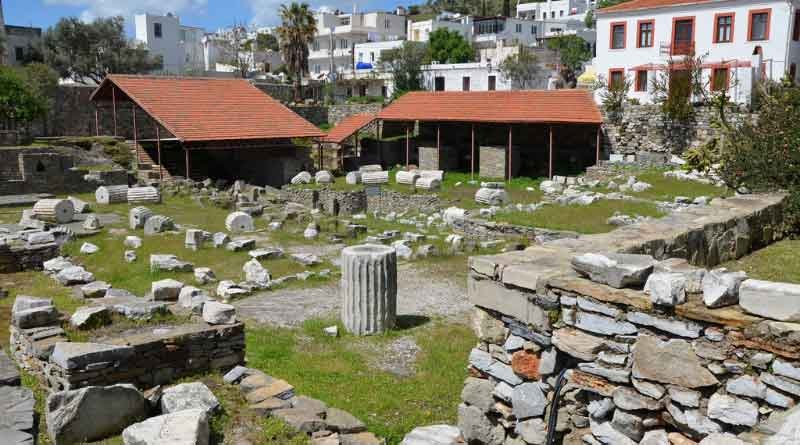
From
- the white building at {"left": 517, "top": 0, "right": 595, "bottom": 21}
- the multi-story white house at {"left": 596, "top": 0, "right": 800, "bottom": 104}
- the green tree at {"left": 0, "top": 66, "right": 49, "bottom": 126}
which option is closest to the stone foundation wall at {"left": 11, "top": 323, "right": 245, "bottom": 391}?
the multi-story white house at {"left": 596, "top": 0, "right": 800, "bottom": 104}

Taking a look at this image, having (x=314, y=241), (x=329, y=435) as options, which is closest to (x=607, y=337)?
(x=329, y=435)

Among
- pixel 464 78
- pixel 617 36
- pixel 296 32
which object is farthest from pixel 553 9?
pixel 617 36

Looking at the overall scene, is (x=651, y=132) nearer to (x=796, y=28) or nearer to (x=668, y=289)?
(x=796, y=28)

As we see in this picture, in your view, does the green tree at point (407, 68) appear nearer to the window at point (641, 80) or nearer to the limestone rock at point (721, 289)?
the window at point (641, 80)

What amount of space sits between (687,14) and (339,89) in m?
34.6

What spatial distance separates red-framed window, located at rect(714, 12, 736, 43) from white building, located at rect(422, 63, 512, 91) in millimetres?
20752

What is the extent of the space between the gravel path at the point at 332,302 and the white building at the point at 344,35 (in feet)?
192

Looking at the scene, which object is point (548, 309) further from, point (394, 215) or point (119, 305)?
point (394, 215)

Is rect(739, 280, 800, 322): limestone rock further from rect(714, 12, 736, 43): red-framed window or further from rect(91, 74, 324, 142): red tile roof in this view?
rect(714, 12, 736, 43): red-framed window

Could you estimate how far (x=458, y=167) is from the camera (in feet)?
108

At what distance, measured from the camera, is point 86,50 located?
5406 cm

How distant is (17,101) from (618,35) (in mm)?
28953

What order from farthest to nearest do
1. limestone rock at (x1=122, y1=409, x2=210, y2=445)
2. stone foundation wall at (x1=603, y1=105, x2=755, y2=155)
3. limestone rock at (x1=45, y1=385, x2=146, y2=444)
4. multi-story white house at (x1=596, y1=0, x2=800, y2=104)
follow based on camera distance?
multi-story white house at (x1=596, y1=0, x2=800, y2=104)
stone foundation wall at (x1=603, y1=105, x2=755, y2=155)
limestone rock at (x1=45, y1=385, x2=146, y2=444)
limestone rock at (x1=122, y1=409, x2=210, y2=445)

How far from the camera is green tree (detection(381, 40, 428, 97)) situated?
55.4 m
